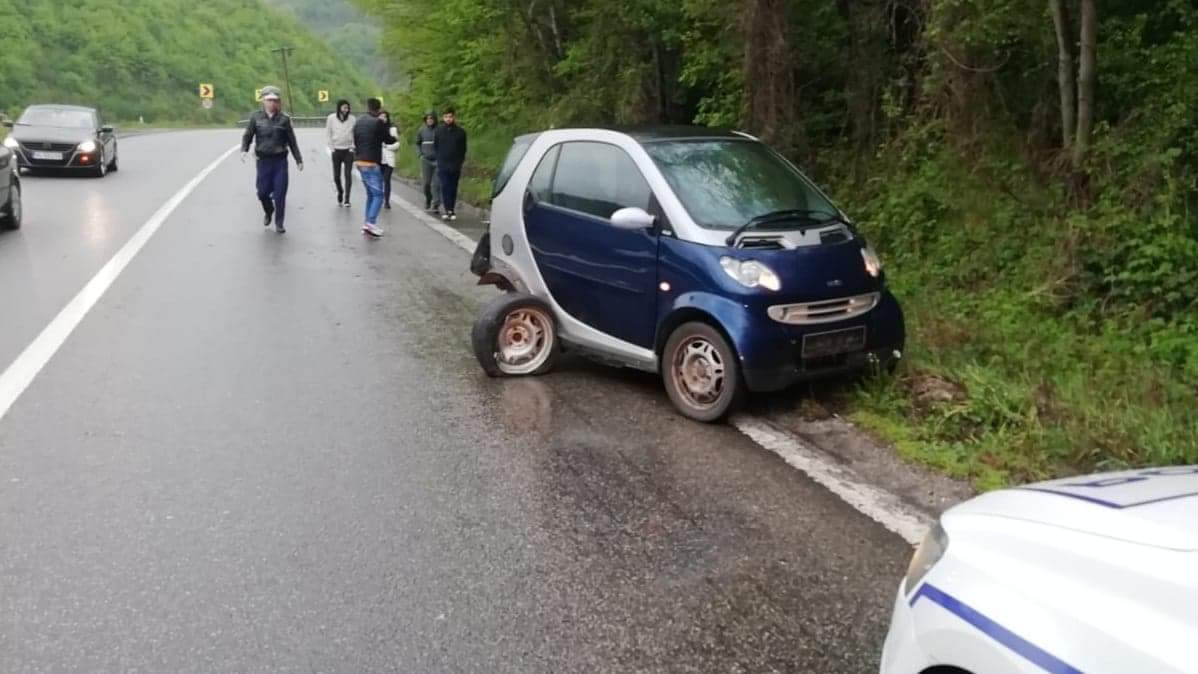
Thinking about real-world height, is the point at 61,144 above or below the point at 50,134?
below

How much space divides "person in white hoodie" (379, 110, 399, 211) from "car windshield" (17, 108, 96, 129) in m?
9.15

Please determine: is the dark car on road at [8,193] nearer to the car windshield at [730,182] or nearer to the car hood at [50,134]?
the car hood at [50,134]

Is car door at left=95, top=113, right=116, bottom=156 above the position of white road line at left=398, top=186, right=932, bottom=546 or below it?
below

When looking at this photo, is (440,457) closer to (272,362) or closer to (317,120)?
(272,362)

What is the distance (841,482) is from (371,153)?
11242 mm

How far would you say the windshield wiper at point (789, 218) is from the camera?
6.49 meters

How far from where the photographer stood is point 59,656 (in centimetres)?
368

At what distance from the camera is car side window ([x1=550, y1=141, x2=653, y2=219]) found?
7.02 m

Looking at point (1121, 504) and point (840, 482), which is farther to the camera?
point (840, 482)

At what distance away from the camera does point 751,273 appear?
6.30 m

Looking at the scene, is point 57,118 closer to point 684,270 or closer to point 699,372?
point 684,270

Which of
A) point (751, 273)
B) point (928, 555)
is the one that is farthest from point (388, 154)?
point (928, 555)

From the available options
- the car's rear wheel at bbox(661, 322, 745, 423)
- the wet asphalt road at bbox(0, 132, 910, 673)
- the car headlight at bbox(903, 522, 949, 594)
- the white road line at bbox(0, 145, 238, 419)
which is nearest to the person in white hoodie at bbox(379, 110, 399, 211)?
the white road line at bbox(0, 145, 238, 419)

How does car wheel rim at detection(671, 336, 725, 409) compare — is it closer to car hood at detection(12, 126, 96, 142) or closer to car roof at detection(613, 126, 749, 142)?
car roof at detection(613, 126, 749, 142)
